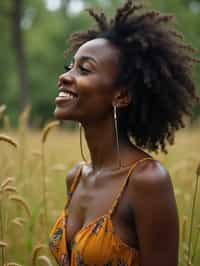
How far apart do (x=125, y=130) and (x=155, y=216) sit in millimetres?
412

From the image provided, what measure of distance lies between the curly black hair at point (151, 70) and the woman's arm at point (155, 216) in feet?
0.89

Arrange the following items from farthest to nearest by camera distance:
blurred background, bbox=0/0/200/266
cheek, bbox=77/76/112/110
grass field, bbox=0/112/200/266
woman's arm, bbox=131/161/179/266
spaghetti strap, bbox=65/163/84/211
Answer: blurred background, bbox=0/0/200/266, grass field, bbox=0/112/200/266, spaghetti strap, bbox=65/163/84/211, cheek, bbox=77/76/112/110, woman's arm, bbox=131/161/179/266

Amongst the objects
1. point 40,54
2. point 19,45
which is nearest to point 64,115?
point 19,45

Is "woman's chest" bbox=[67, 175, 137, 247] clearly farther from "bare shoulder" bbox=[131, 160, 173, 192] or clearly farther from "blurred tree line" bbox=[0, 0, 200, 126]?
"blurred tree line" bbox=[0, 0, 200, 126]

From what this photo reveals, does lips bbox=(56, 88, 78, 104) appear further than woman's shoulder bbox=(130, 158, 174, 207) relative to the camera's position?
Yes

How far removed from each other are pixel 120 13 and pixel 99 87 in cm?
34

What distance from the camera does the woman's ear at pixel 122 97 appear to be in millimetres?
2301

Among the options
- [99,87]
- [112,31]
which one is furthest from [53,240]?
[112,31]

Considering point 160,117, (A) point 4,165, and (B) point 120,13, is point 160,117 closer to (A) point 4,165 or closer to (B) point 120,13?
(B) point 120,13

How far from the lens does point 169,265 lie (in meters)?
2.19

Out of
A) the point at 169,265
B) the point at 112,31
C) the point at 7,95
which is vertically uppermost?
the point at 7,95

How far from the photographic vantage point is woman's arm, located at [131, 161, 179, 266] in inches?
83.8

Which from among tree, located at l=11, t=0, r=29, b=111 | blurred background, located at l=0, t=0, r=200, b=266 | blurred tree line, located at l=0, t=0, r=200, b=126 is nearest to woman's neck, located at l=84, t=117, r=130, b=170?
blurred background, located at l=0, t=0, r=200, b=266

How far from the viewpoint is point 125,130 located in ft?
7.87
